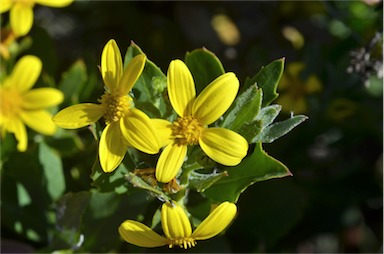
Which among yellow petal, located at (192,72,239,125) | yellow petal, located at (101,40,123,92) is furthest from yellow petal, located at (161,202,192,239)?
yellow petal, located at (101,40,123,92)

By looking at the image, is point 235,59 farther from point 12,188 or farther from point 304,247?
point 12,188

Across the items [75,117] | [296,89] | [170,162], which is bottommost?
[296,89]

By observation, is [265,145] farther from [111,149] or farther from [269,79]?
[111,149]

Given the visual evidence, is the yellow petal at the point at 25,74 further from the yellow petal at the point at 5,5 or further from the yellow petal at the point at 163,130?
the yellow petal at the point at 163,130

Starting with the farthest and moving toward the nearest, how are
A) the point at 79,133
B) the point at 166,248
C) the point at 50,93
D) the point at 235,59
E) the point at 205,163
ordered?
the point at 235,59, the point at 79,133, the point at 50,93, the point at 166,248, the point at 205,163

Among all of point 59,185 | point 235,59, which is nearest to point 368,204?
point 235,59

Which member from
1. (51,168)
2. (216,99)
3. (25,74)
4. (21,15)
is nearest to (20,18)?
(21,15)

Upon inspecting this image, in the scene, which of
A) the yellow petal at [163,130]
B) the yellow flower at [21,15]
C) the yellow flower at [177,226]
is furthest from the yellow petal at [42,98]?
the yellow flower at [177,226]
